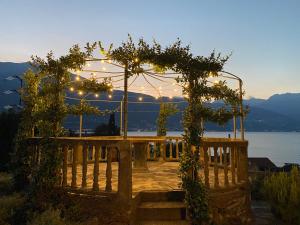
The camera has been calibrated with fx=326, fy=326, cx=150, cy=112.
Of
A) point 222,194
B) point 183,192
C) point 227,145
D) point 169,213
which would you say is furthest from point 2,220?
point 227,145

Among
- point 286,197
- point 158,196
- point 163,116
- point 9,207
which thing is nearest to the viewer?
point 9,207

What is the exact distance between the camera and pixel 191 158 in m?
6.87

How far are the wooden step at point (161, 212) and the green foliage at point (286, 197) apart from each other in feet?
9.94

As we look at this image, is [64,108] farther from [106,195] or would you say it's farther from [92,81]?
[106,195]

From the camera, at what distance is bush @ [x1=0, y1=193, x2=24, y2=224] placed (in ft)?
21.0

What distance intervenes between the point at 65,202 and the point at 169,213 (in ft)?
7.19

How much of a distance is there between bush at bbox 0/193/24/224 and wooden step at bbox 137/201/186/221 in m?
2.56

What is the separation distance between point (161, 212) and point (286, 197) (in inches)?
149

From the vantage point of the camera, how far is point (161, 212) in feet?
21.8

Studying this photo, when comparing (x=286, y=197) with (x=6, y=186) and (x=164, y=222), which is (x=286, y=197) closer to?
(x=164, y=222)

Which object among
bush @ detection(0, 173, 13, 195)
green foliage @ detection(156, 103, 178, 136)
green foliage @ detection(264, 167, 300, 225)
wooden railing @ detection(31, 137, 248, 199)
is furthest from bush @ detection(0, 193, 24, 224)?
green foliage @ detection(156, 103, 178, 136)

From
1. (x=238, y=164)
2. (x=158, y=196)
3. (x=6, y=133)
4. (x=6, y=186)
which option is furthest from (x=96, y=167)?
(x=6, y=133)

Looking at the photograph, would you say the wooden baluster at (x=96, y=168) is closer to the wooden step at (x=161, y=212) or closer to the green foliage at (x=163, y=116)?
the wooden step at (x=161, y=212)

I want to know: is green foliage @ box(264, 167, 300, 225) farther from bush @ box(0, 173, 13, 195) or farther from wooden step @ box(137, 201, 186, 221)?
bush @ box(0, 173, 13, 195)
